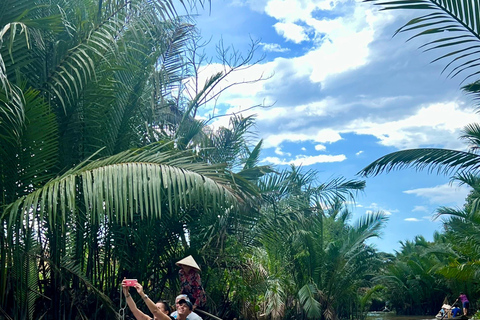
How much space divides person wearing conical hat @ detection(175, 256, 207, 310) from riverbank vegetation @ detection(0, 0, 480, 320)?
32.6 inches

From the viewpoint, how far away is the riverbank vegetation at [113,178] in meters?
5.84

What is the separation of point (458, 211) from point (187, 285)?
13870 mm

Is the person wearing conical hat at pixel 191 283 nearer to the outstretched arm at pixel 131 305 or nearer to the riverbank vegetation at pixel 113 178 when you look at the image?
the riverbank vegetation at pixel 113 178

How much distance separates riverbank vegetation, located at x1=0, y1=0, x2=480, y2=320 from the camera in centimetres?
584

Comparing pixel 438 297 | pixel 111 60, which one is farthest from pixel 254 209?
pixel 438 297

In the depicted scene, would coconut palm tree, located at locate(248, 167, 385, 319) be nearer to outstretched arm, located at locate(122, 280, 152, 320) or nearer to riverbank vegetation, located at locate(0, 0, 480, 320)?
riverbank vegetation, located at locate(0, 0, 480, 320)

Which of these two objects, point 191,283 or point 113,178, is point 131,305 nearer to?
point 113,178

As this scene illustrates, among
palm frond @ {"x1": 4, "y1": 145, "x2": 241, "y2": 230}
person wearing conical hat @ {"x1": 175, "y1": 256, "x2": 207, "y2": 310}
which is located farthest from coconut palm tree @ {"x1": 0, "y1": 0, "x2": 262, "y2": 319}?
person wearing conical hat @ {"x1": 175, "y1": 256, "x2": 207, "y2": 310}

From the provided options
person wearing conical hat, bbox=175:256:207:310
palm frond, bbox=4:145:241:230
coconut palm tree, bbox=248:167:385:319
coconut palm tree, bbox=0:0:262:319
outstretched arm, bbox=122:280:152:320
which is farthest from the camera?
coconut palm tree, bbox=248:167:385:319

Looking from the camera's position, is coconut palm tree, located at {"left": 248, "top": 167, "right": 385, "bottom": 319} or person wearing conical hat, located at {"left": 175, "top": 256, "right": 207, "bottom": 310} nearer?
A: person wearing conical hat, located at {"left": 175, "top": 256, "right": 207, "bottom": 310}

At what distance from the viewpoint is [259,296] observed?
1338cm

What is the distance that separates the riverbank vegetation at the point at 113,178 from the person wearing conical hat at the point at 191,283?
32.6 inches

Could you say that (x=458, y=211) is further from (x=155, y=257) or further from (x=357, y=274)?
(x=155, y=257)

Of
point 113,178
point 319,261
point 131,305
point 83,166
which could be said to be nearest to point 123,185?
point 113,178
